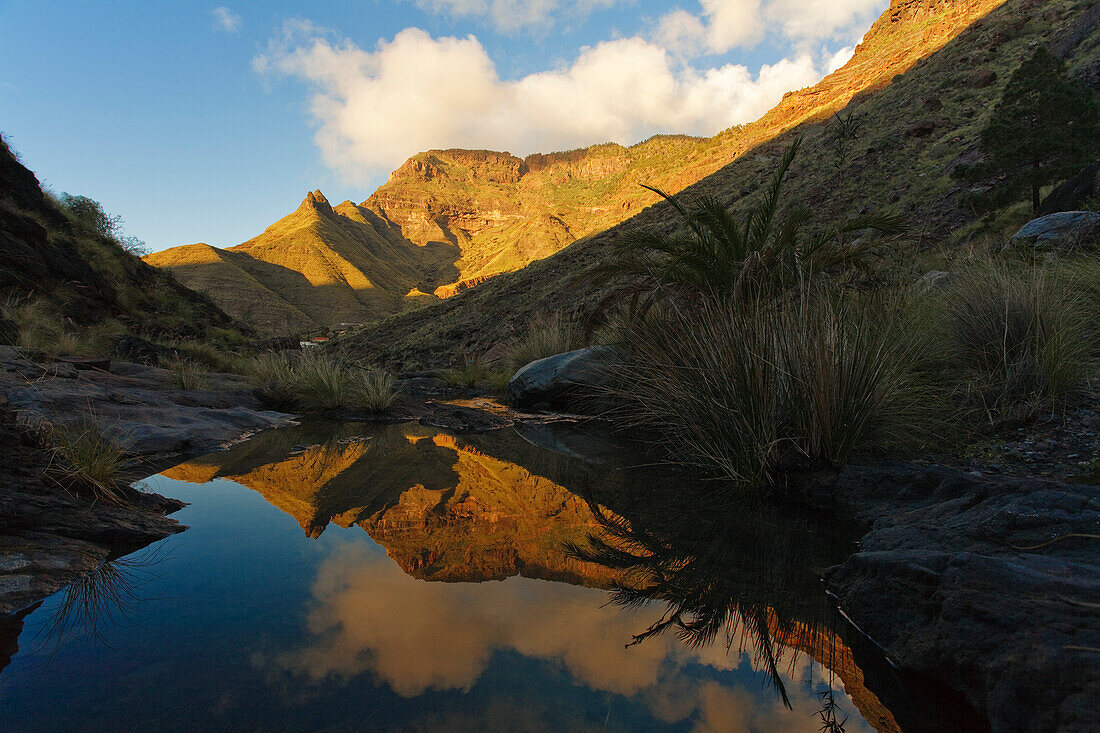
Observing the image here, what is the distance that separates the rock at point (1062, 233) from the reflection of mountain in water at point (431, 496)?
6.35 m

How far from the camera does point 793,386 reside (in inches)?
124

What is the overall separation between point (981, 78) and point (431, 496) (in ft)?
96.3

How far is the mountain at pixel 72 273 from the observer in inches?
350

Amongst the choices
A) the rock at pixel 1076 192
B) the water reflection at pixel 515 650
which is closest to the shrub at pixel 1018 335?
the water reflection at pixel 515 650

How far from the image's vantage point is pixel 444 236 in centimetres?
12506

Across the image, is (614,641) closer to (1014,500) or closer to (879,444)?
(1014,500)

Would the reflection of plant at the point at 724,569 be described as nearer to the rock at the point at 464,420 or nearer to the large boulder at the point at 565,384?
the rock at the point at 464,420

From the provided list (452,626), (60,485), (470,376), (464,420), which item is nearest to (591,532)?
(452,626)

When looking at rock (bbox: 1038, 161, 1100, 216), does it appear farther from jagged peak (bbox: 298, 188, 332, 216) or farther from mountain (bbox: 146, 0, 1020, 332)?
jagged peak (bbox: 298, 188, 332, 216)

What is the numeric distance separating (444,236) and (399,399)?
124 m

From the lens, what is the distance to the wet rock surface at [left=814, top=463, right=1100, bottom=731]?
3.86 feet

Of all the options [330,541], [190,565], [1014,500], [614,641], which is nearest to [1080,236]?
[1014,500]

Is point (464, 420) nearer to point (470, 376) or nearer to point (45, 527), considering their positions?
point (45, 527)

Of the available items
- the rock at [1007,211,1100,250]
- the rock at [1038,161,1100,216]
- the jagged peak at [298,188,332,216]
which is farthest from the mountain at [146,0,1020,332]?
the rock at [1038,161,1100,216]
